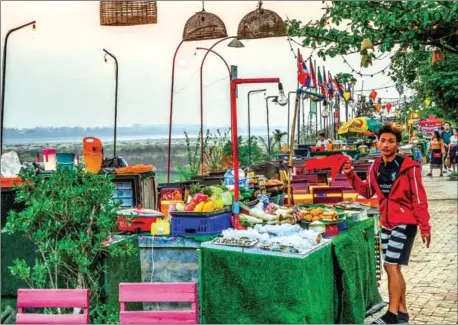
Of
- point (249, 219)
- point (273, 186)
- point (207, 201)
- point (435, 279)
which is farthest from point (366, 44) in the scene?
point (435, 279)

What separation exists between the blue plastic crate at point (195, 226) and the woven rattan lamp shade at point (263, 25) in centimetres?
243

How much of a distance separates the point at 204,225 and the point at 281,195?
2.60 meters

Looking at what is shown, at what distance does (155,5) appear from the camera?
5.73 m

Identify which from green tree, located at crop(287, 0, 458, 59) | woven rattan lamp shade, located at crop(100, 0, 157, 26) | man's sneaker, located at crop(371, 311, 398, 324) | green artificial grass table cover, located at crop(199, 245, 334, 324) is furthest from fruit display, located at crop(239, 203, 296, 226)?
green tree, located at crop(287, 0, 458, 59)

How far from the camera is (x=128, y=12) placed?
18.7 feet

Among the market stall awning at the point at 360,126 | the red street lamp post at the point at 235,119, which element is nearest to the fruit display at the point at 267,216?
the red street lamp post at the point at 235,119

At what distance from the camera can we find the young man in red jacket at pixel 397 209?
574cm

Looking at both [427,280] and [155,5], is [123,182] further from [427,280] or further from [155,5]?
[427,280]

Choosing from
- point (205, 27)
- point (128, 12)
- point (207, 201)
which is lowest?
point (207, 201)

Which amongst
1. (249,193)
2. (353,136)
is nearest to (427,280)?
(249,193)

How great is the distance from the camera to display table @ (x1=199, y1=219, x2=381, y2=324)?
15.7 feet

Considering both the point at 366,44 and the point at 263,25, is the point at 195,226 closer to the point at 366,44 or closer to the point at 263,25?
the point at 263,25

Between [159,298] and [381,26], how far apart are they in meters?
4.77

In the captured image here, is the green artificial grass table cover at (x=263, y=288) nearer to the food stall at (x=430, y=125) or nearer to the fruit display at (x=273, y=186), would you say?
the fruit display at (x=273, y=186)
